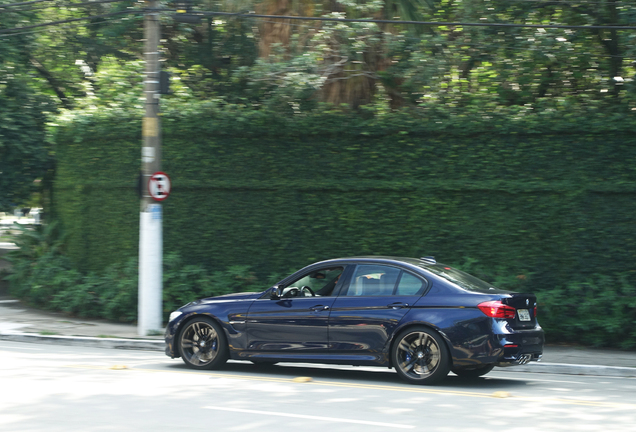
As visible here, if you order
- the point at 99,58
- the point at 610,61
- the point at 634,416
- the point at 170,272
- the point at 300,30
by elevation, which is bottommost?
the point at 634,416

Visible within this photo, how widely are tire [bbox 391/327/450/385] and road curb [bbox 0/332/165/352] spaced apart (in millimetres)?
5373

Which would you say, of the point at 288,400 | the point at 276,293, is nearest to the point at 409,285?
the point at 276,293

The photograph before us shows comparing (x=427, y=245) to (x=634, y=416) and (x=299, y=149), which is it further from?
(x=634, y=416)

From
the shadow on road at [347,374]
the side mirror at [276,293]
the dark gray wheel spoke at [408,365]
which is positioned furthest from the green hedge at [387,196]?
the side mirror at [276,293]

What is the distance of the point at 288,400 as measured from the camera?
25.6 ft

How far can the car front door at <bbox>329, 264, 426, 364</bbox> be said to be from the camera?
8.84m

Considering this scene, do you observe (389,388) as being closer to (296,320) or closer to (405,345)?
(405,345)

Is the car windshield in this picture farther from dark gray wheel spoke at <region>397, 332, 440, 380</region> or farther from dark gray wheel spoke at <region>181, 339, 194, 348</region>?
dark gray wheel spoke at <region>181, 339, 194, 348</region>

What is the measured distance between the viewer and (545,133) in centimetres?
1356

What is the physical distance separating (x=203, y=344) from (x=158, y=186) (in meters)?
4.67

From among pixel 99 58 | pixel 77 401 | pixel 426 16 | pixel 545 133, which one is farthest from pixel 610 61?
pixel 99 58

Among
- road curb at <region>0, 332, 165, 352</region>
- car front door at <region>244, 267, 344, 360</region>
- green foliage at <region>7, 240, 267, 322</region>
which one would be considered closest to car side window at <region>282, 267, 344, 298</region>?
car front door at <region>244, 267, 344, 360</region>

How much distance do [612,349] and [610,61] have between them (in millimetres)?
6114

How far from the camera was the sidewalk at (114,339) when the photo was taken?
10719mm
